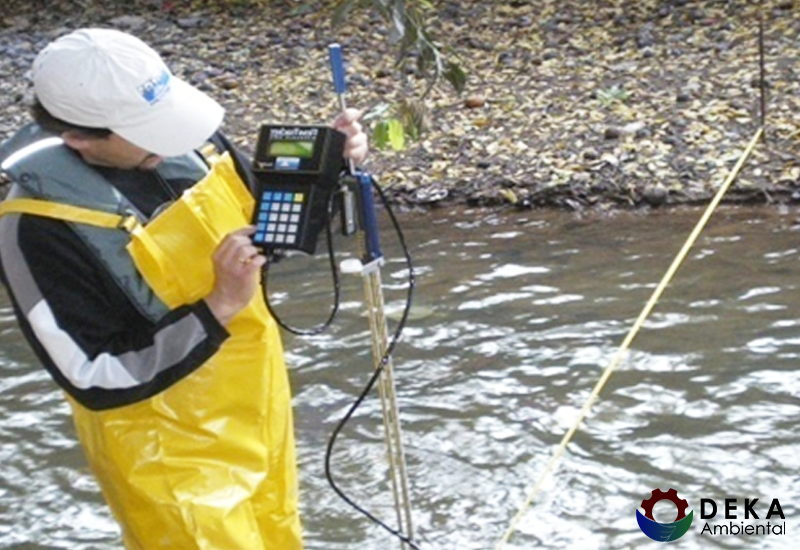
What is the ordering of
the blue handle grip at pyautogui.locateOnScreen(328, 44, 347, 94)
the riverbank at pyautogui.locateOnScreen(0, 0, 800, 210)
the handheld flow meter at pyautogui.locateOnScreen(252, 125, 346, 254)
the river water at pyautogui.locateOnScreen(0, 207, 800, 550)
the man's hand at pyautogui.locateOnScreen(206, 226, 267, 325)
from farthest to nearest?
the riverbank at pyautogui.locateOnScreen(0, 0, 800, 210), the river water at pyautogui.locateOnScreen(0, 207, 800, 550), the blue handle grip at pyautogui.locateOnScreen(328, 44, 347, 94), the handheld flow meter at pyautogui.locateOnScreen(252, 125, 346, 254), the man's hand at pyautogui.locateOnScreen(206, 226, 267, 325)

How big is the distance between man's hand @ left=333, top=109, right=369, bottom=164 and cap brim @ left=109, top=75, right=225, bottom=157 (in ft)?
0.78

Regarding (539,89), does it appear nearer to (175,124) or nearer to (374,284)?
(374,284)

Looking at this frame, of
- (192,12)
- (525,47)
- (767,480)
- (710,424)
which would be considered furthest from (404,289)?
(192,12)

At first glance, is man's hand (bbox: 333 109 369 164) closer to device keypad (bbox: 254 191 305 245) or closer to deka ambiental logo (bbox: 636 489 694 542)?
device keypad (bbox: 254 191 305 245)

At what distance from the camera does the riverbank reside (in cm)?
725

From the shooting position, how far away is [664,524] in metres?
4.02

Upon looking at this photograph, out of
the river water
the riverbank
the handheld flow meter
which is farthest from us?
the riverbank

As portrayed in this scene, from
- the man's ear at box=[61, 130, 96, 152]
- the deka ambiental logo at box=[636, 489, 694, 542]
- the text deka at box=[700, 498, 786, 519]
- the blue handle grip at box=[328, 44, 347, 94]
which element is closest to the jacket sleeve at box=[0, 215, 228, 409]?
the man's ear at box=[61, 130, 96, 152]

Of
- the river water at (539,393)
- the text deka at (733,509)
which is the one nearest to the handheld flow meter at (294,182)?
the river water at (539,393)

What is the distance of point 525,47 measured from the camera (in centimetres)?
924

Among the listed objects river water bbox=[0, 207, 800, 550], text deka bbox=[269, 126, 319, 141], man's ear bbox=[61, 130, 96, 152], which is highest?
man's ear bbox=[61, 130, 96, 152]

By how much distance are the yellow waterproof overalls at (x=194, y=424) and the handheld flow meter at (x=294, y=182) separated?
0.30ft

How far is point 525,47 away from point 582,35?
38 cm

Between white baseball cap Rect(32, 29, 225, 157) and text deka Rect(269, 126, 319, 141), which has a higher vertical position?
white baseball cap Rect(32, 29, 225, 157)
